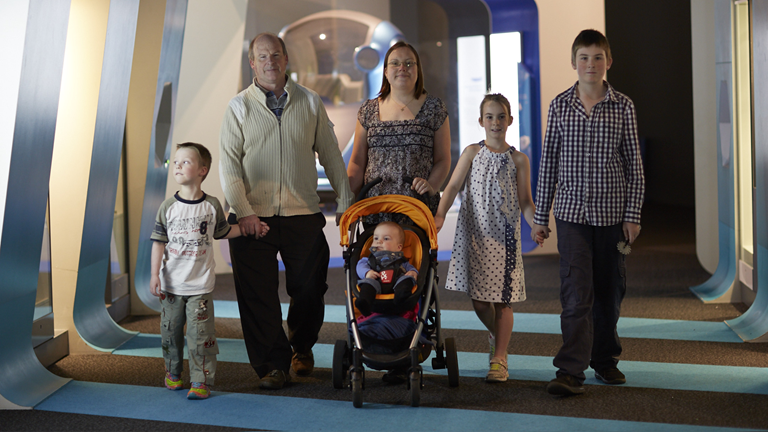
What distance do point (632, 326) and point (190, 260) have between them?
8.97ft

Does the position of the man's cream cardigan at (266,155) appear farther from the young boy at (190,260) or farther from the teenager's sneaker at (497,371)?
the teenager's sneaker at (497,371)

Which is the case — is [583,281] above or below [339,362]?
above

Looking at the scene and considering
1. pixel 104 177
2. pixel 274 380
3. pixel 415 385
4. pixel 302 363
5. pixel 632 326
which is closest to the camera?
pixel 415 385

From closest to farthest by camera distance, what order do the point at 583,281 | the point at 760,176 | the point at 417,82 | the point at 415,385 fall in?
1. the point at 415,385
2. the point at 583,281
3. the point at 417,82
4. the point at 760,176

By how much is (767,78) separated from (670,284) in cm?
214

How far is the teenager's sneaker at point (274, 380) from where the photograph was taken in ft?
9.69

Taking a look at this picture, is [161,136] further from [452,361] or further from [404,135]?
[452,361]

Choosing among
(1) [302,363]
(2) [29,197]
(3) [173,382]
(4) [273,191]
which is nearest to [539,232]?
(4) [273,191]

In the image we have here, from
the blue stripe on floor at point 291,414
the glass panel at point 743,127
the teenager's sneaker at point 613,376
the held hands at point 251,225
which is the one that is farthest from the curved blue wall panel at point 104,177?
the glass panel at point 743,127

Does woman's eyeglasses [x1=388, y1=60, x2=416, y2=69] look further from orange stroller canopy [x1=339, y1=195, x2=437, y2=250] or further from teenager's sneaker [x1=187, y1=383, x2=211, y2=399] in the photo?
teenager's sneaker [x1=187, y1=383, x2=211, y2=399]

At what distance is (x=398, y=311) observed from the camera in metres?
2.70

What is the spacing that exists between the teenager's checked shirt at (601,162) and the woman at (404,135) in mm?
575

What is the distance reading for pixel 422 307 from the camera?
9.00 feet

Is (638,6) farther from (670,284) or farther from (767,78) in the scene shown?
(767,78)
